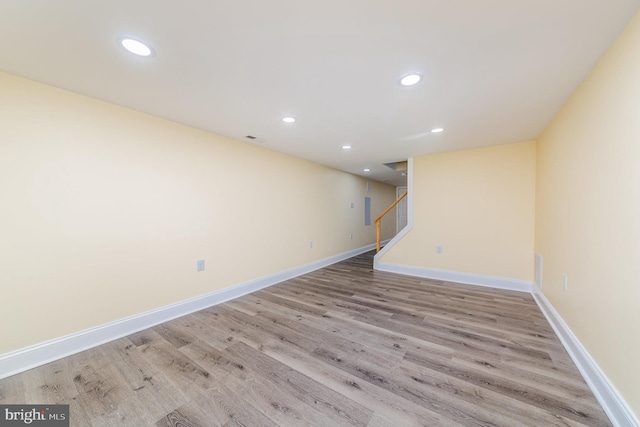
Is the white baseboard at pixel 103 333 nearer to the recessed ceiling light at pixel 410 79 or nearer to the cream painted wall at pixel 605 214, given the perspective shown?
the recessed ceiling light at pixel 410 79

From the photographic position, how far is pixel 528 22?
3.92ft

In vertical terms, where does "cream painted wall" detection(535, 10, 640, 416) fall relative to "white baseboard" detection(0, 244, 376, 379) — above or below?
above

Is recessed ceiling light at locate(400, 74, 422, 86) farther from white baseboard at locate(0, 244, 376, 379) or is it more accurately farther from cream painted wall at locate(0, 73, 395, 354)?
white baseboard at locate(0, 244, 376, 379)

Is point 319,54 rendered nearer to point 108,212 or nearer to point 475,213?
point 108,212

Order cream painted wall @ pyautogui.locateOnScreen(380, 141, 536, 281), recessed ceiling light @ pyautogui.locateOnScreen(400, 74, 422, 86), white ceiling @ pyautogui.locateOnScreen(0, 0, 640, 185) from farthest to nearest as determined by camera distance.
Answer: cream painted wall @ pyautogui.locateOnScreen(380, 141, 536, 281) → recessed ceiling light @ pyautogui.locateOnScreen(400, 74, 422, 86) → white ceiling @ pyautogui.locateOnScreen(0, 0, 640, 185)

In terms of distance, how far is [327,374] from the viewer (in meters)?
1.67

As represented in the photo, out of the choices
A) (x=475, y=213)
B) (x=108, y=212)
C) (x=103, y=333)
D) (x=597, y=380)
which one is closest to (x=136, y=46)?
(x=108, y=212)

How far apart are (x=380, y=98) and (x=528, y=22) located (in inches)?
38.9

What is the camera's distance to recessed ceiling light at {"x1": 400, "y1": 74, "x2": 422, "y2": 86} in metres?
1.67

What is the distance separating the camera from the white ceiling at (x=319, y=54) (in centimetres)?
113

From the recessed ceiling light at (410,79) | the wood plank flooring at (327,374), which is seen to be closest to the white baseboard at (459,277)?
the wood plank flooring at (327,374)

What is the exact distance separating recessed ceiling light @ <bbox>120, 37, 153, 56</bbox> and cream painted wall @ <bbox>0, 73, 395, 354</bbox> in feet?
3.45

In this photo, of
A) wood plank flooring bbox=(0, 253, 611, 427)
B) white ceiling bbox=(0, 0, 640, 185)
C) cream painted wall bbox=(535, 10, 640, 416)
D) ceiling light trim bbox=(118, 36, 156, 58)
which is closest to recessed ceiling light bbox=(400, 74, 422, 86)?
white ceiling bbox=(0, 0, 640, 185)

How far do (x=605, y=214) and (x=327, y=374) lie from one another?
2.14 meters
